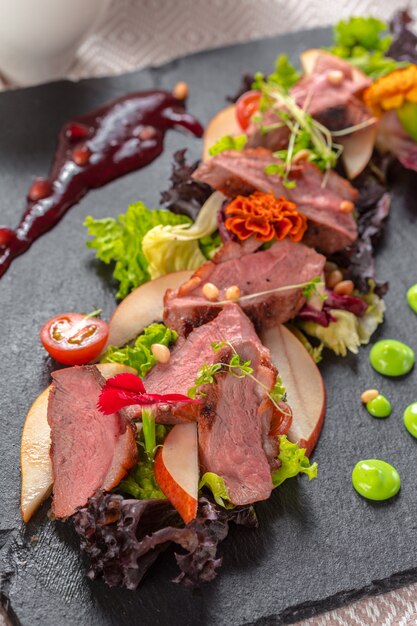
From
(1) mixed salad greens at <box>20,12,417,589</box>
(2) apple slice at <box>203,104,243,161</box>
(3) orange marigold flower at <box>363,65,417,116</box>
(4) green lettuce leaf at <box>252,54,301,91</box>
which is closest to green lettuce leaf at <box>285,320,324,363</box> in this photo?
Result: (1) mixed salad greens at <box>20,12,417,589</box>

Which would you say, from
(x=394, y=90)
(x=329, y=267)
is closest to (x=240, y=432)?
(x=329, y=267)

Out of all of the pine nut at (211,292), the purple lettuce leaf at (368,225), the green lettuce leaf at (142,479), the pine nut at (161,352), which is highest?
the pine nut at (161,352)

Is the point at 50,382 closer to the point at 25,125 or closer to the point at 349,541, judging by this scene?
the point at 349,541

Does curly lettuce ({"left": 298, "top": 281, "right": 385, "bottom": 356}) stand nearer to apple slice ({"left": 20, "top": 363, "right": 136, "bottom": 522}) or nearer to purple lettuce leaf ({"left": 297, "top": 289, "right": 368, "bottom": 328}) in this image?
purple lettuce leaf ({"left": 297, "top": 289, "right": 368, "bottom": 328})

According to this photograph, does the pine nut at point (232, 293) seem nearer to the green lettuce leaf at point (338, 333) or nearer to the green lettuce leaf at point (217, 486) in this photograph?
the green lettuce leaf at point (338, 333)

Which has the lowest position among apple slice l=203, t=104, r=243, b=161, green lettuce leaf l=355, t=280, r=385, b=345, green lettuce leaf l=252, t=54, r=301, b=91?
green lettuce leaf l=355, t=280, r=385, b=345

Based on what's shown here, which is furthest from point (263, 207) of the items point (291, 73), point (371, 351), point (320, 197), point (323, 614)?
point (323, 614)

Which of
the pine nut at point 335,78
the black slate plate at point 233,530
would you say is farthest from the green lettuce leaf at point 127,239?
the pine nut at point 335,78
